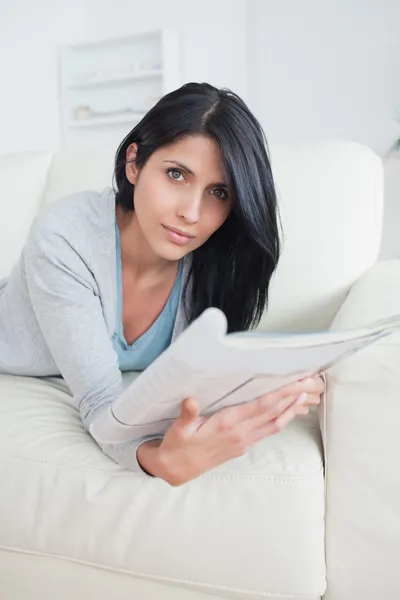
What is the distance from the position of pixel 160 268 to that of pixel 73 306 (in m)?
0.28

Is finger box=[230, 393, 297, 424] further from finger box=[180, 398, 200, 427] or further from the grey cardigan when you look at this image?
the grey cardigan

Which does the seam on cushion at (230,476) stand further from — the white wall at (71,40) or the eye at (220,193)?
the white wall at (71,40)

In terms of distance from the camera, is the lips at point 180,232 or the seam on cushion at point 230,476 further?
the lips at point 180,232

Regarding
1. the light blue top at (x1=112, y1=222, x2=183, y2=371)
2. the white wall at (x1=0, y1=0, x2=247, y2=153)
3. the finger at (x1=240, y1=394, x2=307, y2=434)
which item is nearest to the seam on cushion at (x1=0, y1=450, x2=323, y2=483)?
the finger at (x1=240, y1=394, x2=307, y2=434)

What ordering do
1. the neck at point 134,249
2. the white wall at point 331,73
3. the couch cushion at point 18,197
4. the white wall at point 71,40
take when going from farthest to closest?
the white wall at point 71,40 → the white wall at point 331,73 → the couch cushion at point 18,197 → the neck at point 134,249

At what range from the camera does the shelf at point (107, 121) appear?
4469mm

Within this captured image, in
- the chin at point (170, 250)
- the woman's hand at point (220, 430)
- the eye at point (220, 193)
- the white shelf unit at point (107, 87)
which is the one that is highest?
the white shelf unit at point (107, 87)

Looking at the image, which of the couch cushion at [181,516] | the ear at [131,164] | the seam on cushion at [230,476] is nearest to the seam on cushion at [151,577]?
the couch cushion at [181,516]

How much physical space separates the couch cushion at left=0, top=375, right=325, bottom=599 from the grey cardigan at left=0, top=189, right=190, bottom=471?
0.20 ft

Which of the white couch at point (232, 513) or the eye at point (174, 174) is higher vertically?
the eye at point (174, 174)

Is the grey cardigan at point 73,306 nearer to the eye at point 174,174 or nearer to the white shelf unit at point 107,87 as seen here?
the eye at point 174,174

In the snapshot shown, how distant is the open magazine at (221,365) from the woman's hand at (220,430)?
0.01m

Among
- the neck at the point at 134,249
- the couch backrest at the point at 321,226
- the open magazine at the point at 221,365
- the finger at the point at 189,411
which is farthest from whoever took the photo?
the couch backrest at the point at 321,226

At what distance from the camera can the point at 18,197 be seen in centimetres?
174
